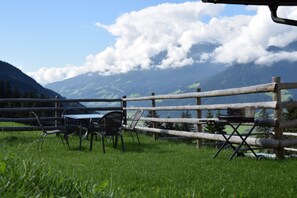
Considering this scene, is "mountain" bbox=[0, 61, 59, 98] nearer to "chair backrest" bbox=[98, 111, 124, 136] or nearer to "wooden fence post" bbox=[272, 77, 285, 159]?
"chair backrest" bbox=[98, 111, 124, 136]

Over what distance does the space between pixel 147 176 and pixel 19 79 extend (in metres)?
128

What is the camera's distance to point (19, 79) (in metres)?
128

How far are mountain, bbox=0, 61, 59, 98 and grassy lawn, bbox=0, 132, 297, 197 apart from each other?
11792cm

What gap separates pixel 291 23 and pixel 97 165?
4270 millimetres

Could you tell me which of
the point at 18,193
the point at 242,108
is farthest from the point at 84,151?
the point at 18,193

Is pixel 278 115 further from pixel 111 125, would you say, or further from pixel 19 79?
pixel 19 79

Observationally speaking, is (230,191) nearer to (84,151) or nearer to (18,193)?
(18,193)

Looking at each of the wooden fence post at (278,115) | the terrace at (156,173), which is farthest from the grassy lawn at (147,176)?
the wooden fence post at (278,115)

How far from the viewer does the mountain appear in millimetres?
123438

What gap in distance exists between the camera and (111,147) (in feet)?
32.1

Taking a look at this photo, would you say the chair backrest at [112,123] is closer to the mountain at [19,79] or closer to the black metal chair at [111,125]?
the black metal chair at [111,125]

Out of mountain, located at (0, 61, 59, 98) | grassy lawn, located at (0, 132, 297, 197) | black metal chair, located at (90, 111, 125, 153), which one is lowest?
grassy lawn, located at (0, 132, 297, 197)

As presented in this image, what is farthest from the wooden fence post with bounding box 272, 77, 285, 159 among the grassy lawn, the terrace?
the grassy lawn

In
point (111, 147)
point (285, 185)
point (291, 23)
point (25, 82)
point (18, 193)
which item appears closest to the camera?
point (18, 193)
